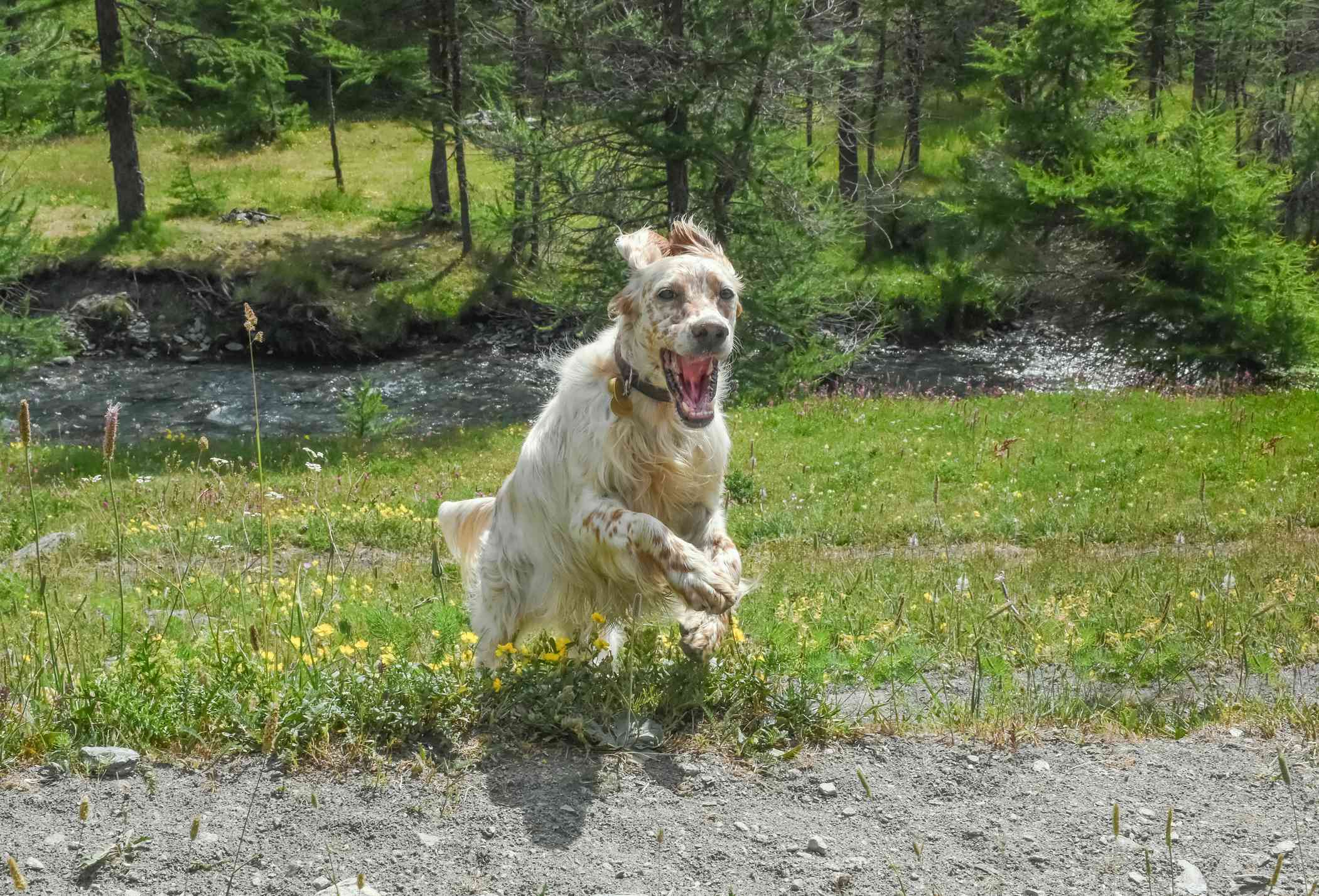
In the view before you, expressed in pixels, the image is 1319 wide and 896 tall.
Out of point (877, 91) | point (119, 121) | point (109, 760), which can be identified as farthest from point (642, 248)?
point (877, 91)

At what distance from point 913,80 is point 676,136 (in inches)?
853

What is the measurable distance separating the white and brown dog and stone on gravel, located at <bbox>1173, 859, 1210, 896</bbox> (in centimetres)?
188

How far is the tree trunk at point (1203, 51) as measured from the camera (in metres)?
38.8

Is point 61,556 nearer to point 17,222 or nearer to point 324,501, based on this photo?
point 324,501

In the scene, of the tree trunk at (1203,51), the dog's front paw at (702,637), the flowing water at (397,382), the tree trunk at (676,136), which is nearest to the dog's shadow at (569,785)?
the dog's front paw at (702,637)

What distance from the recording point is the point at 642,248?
219 inches

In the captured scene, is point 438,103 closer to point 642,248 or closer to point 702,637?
point 642,248

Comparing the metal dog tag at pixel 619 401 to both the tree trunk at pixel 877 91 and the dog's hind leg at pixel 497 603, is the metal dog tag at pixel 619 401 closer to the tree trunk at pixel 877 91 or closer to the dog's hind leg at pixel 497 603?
the dog's hind leg at pixel 497 603

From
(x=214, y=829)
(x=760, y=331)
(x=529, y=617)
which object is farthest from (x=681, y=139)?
(x=214, y=829)

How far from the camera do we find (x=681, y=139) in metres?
19.5

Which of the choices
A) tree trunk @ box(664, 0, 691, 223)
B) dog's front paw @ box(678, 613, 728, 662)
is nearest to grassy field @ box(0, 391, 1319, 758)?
dog's front paw @ box(678, 613, 728, 662)

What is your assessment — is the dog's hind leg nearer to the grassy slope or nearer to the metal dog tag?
the metal dog tag

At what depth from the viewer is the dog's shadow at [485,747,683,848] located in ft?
13.1

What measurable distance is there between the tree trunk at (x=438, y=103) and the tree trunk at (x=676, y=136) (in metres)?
9.33
